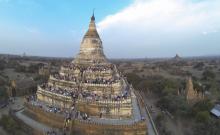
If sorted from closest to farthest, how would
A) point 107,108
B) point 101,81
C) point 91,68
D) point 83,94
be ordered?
point 107,108
point 83,94
point 101,81
point 91,68

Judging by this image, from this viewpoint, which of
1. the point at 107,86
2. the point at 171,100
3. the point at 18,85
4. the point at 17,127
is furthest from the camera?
the point at 18,85

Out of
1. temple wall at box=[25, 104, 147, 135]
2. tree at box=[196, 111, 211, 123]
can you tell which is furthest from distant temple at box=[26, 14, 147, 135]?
tree at box=[196, 111, 211, 123]

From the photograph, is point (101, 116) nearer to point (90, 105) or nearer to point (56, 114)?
point (90, 105)

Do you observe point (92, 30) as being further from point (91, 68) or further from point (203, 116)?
point (203, 116)

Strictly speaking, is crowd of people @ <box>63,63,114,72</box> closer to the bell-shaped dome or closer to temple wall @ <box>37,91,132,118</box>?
the bell-shaped dome

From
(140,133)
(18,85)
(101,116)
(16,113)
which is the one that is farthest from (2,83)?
(140,133)

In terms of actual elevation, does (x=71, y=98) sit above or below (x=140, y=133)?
above

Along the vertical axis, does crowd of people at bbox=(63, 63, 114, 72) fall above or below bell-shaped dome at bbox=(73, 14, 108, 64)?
below

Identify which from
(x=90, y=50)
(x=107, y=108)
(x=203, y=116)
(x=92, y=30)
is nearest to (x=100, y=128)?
(x=107, y=108)

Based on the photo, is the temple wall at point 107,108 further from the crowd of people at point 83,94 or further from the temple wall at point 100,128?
the temple wall at point 100,128
